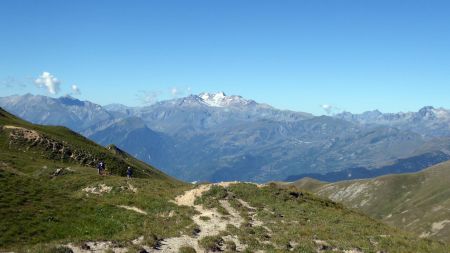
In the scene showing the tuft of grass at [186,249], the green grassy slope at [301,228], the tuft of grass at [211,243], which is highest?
the green grassy slope at [301,228]

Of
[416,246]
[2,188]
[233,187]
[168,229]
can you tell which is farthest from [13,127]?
[416,246]

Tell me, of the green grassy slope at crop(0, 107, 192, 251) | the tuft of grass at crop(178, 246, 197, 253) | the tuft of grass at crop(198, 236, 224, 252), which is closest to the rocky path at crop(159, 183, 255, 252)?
the tuft of grass at crop(198, 236, 224, 252)

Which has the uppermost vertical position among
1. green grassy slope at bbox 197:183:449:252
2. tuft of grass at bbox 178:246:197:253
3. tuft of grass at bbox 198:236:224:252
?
green grassy slope at bbox 197:183:449:252

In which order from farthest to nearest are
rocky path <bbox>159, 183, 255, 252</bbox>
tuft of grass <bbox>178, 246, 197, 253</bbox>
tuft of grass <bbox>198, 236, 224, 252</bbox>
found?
rocky path <bbox>159, 183, 255, 252</bbox> → tuft of grass <bbox>198, 236, 224, 252</bbox> → tuft of grass <bbox>178, 246, 197, 253</bbox>

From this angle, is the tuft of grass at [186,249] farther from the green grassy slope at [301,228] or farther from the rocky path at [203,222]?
the green grassy slope at [301,228]

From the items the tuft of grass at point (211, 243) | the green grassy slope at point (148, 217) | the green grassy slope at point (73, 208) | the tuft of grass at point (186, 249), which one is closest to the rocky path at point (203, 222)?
the tuft of grass at point (211, 243)

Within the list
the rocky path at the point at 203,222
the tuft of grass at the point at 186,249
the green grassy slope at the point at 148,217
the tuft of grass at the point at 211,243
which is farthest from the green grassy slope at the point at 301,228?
the tuft of grass at the point at 186,249

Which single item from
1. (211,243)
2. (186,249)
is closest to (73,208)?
(186,249)

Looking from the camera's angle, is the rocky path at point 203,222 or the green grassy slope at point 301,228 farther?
the green grassy slope at point 301,228

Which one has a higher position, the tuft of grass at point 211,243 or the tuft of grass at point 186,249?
the tuft of grass at point 211,243

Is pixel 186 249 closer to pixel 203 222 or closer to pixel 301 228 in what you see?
pixel 203 222

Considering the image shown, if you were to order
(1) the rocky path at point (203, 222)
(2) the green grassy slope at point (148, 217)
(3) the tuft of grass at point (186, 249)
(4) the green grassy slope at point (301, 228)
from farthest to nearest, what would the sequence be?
1. (4) the green grassy slope at point (301, 228)
2. (2) the green grassy slope at point (148, 217)
3. (1) the rocky path at point (203, 222)
4. (3) the tuft of grass at point (186, 249)

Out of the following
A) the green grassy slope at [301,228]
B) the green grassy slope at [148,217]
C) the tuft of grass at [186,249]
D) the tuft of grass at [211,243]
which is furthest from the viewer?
the green grassy slope at [301,228]

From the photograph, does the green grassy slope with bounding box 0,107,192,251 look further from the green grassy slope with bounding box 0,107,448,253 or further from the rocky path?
the rocky path
